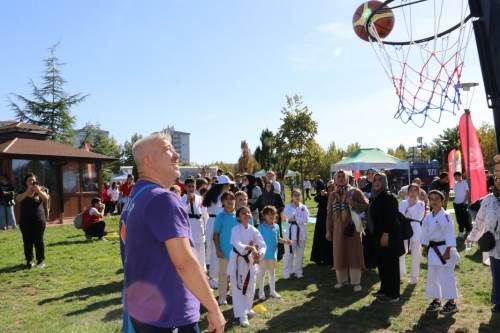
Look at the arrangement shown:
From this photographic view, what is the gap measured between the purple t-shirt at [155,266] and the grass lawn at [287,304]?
11.8 ft

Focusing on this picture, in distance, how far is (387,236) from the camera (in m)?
6.96

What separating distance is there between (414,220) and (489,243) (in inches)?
95.0

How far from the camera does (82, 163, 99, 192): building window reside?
72.1ft

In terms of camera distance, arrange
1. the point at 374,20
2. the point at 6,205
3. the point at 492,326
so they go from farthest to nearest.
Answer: the point at 6,205, the point at 374,20, the point at 492,326

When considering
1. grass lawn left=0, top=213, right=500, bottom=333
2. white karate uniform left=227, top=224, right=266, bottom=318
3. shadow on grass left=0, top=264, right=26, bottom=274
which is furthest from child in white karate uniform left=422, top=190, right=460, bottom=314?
shadow on grass left=0, top=264, right=26, bottom=274

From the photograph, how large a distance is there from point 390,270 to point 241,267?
2413 mm

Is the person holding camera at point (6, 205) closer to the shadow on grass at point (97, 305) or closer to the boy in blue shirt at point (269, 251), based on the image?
the shadow on grass at point (97, 305)

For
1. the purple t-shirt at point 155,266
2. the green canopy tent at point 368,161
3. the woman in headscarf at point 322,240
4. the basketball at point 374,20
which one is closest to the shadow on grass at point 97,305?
the woman in headscarf at point 322,240

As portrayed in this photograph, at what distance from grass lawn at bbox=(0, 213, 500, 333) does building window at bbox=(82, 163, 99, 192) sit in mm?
11590

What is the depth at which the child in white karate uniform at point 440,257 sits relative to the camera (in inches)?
249

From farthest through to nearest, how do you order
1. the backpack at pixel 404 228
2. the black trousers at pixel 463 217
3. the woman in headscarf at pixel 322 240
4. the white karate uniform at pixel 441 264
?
1. the black trousers at pixel 463 217
2. the woman in headscarf at pixel 322 240
3. the backpack at pixel 404 228
4. the white karate uniform at pixel 441 264

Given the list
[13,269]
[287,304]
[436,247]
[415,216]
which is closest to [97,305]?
[287,304]

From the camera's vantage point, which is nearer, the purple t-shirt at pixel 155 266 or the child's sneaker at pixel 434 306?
the purple t-shirt at pixel 155 266

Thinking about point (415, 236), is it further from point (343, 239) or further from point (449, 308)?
point (449, 308)
